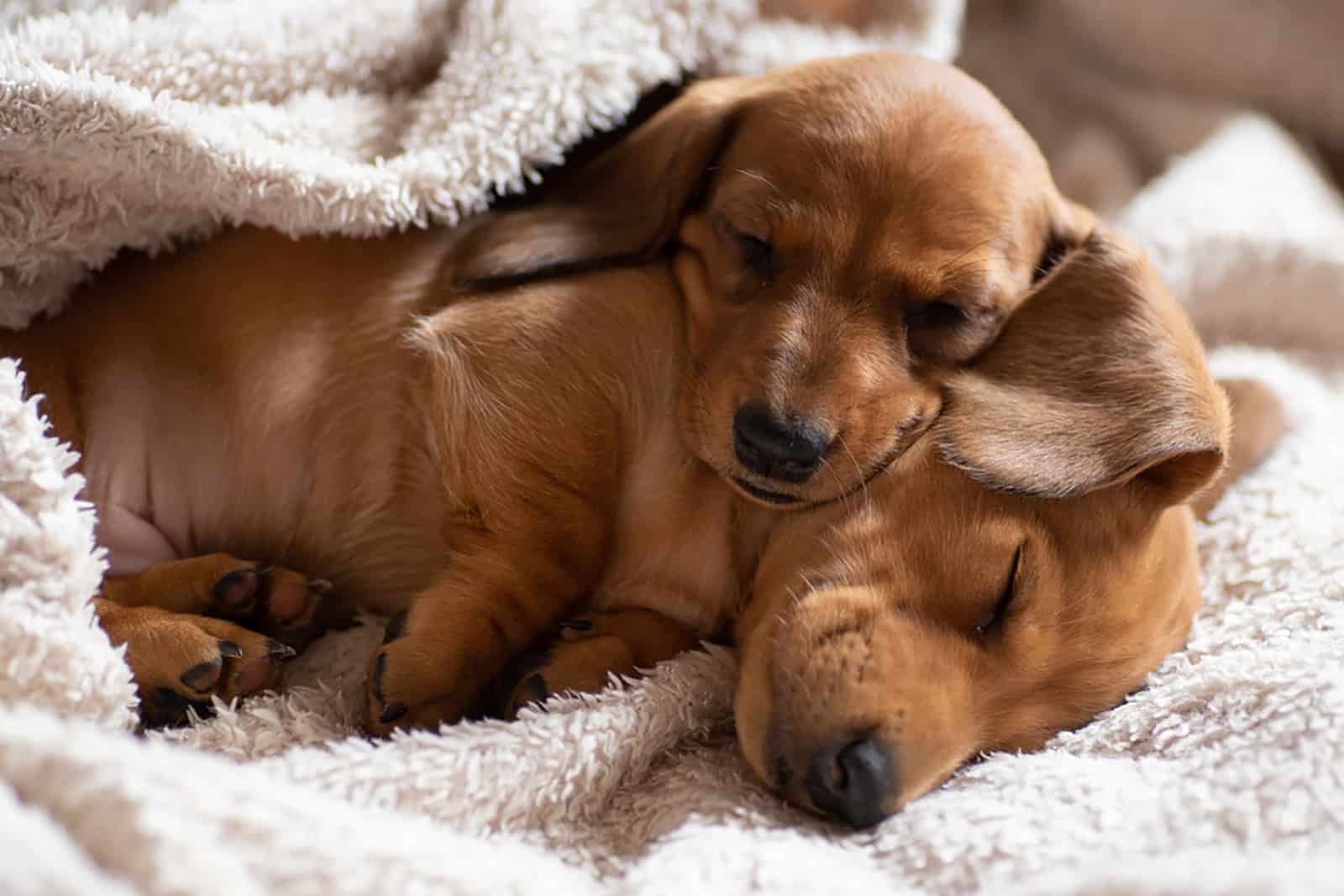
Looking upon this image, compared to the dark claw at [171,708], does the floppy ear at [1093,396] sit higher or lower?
higher

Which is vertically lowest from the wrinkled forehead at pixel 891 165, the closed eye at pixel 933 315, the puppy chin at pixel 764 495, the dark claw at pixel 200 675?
the dark claw at pixel 200 675

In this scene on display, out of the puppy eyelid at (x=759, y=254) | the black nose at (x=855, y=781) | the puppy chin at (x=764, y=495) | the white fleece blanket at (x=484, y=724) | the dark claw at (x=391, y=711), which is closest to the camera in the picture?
the white fleece blanket at (x=484, y=724)

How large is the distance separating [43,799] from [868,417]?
35.4 inches

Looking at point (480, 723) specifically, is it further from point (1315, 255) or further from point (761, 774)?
point (1315, 255)

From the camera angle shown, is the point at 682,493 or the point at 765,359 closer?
the point at 765,359

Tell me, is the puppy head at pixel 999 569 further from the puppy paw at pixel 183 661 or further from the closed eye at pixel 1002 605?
the puppy paw at pixel 183 661

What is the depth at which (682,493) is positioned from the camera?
1518 mm

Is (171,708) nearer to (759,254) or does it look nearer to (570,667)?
(570,667)

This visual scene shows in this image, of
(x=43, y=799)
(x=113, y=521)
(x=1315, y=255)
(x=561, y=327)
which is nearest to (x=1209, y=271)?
(x=1315, y=255)

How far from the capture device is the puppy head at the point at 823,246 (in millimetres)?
1391

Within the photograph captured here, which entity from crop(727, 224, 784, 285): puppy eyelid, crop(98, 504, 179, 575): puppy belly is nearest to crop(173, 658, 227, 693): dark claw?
crop(98, 504, 179, 575): puppy belly

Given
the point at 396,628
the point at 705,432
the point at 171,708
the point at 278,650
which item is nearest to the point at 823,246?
the point at 705,432

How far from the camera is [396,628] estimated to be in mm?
1393

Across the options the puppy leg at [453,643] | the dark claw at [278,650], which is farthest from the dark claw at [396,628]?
the dark claw at [278,650]
